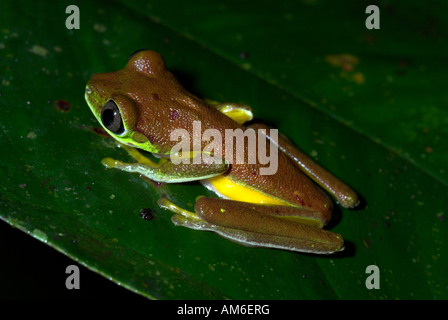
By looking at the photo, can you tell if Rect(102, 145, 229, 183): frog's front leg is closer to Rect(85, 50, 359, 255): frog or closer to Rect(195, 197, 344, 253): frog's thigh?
Rect(85, 50, 359, 255): frog

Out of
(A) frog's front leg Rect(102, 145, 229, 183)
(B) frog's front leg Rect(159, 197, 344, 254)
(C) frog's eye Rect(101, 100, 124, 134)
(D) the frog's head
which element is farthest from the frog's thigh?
(C) frog's eye Rect(101, 100, 124, 134)

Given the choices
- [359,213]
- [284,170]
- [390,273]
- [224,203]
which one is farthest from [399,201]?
[224,203]

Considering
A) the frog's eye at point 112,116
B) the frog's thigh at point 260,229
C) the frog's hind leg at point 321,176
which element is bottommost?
the frog's thigh at point 260,229

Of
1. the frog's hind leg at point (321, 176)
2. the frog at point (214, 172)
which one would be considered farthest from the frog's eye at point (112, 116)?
the frog's hind leg at point (321, 176)

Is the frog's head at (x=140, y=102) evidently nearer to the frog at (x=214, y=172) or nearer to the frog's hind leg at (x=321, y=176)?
the frog at (x=214, y=172)

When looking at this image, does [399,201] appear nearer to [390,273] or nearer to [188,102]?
[390,273]

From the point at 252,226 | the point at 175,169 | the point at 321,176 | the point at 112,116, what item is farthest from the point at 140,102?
the point at 321,176

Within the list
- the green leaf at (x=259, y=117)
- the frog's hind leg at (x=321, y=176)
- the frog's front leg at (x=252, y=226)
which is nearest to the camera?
the green leaf at (x=259, y=117)
